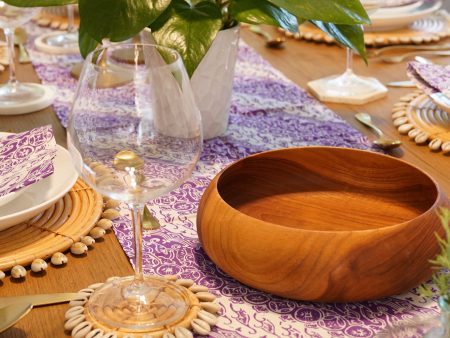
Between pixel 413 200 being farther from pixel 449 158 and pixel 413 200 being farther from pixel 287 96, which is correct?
pixel 287 96

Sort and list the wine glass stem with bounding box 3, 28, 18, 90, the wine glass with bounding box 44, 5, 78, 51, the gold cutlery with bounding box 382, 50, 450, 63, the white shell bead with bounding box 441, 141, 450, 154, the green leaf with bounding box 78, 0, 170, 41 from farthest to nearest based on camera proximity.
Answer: the wine glass with bounding box 44, 5, 78, 51
the gold cutlery with bounding box 382, 50, 450, 63
the wine glass stem with bounding box 3, 28, 18, 90
the white shell bead with bounding box 441, 141, 450, 154
the green leaf with bounding box 78, 0, 170, 41

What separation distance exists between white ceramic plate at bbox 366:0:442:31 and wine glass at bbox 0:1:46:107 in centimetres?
68

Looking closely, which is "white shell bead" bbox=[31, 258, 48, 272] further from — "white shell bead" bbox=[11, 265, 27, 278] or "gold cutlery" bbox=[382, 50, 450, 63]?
"gold cutlery" bbox=[382, 50, 450, 63]

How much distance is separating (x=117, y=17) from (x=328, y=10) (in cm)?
26

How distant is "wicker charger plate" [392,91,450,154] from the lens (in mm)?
1261

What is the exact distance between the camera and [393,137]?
1.30 meters

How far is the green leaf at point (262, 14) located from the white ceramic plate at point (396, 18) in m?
0.61

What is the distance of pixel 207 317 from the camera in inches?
31.2

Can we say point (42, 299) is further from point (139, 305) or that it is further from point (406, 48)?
point (406, 48)

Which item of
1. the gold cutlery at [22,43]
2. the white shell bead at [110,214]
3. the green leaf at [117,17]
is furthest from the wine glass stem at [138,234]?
the gold cutlery at [22,43]

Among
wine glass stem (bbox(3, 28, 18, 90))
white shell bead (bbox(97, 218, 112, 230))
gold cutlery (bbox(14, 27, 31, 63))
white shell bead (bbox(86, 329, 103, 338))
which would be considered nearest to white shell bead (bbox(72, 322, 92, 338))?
white shell bead (bbox(86, 329, 103, 338))

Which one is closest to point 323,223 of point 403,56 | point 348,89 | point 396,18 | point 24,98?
point 348,89

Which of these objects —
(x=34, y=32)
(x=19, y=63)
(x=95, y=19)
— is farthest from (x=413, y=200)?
(x=34, y=32)

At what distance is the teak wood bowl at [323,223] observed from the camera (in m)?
0.78
